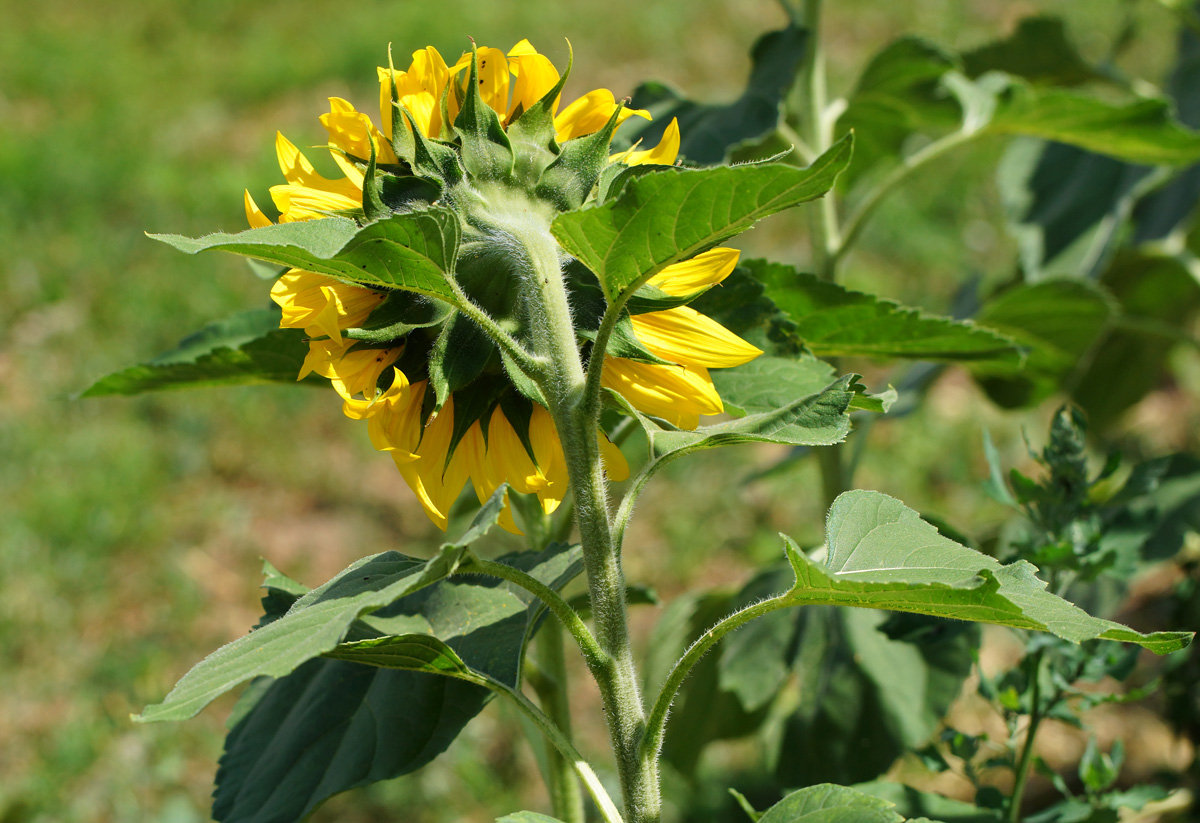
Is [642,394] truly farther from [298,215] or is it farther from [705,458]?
[705,458]

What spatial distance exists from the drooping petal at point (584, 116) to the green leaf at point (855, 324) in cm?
24

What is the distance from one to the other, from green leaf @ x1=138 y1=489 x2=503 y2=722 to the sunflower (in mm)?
122

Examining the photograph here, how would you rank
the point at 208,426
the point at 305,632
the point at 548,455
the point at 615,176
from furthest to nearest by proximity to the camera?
the point at 208,426 → the point at 548,455 → the point at 615,176 → the point at 305,632

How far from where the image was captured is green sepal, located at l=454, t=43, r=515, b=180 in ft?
2.46

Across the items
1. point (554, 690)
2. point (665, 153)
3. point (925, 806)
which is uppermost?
point (665, 153)

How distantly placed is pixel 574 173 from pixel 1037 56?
137cm

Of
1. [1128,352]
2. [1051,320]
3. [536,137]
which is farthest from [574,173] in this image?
[1128,352]

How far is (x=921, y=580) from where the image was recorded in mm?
635

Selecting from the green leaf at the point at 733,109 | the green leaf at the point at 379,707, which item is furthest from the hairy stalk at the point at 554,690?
the green leaf at the point at 733,109

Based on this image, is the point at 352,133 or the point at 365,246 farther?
the point at 352,133

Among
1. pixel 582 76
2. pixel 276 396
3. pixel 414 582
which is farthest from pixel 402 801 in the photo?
pixel 582 76

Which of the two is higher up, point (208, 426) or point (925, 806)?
point (925, 806)

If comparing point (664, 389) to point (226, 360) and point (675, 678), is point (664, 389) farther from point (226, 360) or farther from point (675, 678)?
point (226, 360)

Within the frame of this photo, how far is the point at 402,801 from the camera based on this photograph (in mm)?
1880
